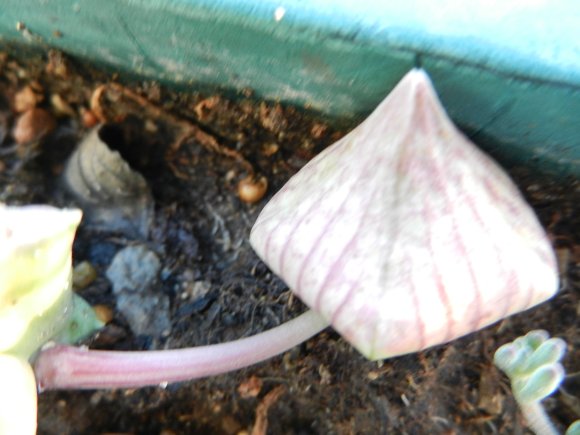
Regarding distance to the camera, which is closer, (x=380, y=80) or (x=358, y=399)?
(x=380, y=80)

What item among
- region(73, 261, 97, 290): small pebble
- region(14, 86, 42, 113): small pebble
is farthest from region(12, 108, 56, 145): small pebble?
region(73, 261, 97, 290): small pebble

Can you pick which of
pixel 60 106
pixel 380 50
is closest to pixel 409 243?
pixel 380 50

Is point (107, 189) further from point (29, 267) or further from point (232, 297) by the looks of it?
point (29, 267)

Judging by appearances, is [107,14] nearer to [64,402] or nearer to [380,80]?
[380,80]

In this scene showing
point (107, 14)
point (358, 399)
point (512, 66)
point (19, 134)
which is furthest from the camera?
point (19, 134)

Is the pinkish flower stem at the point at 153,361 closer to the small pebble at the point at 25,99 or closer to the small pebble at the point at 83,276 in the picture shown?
the small pebble at the point at 83,276

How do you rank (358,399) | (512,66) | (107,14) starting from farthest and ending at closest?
(358,399) < (107,14) < (512,66)

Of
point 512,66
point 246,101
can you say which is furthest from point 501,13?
point 246,101
